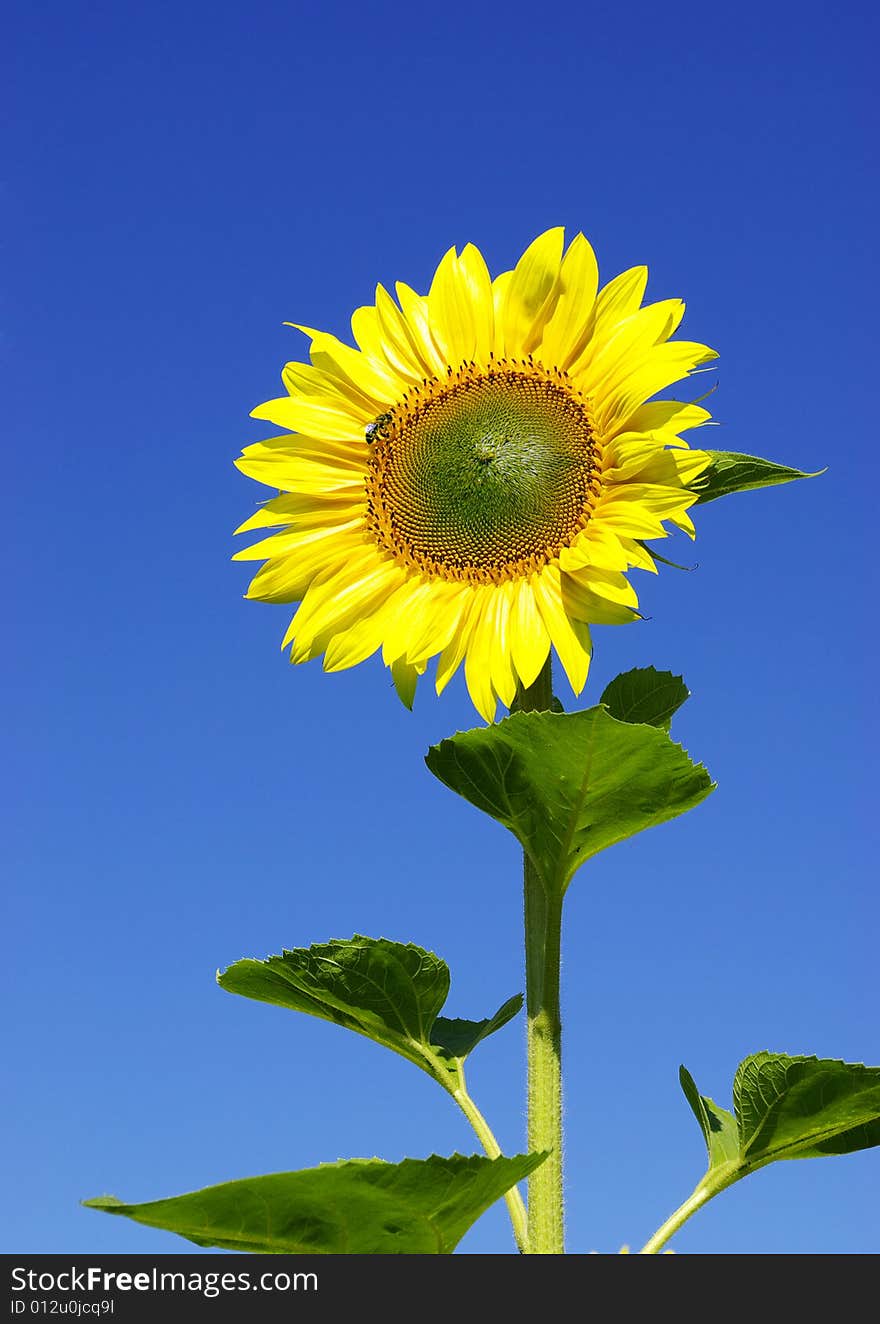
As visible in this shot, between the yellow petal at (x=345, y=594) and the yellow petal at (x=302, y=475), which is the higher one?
the yellow petal at (x=302, y=475)

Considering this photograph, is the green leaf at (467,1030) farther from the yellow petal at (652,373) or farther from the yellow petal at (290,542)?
the yellow petal at (652,373)

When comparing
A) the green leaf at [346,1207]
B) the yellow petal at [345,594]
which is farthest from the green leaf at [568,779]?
the green leaf at [346,1207]

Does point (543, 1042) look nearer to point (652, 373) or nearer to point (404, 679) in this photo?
point (404, 679)

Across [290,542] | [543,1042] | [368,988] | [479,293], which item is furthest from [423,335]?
[543,1042]

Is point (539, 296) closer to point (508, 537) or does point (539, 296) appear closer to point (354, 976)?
point (508, 537)

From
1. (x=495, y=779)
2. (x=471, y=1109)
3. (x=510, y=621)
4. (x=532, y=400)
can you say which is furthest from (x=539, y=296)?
(x=471, y=1109)

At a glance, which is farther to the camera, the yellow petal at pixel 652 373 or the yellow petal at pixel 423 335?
the yellow petal at pixel 423 335

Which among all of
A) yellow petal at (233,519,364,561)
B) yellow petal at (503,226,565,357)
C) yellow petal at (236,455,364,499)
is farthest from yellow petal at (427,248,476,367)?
yellow petal at (233,519,364,561)
